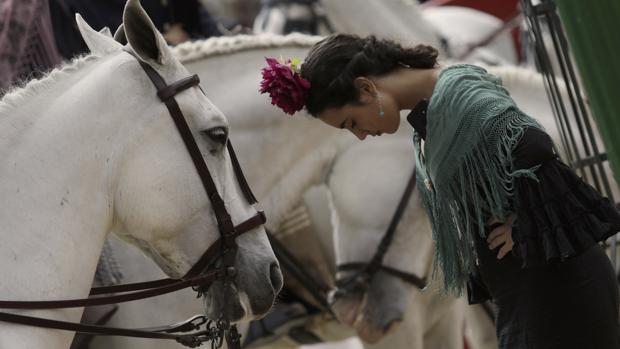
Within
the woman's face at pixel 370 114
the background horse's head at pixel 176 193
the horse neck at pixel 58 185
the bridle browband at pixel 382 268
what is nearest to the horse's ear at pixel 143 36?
the background horse's head at pixel 176 193

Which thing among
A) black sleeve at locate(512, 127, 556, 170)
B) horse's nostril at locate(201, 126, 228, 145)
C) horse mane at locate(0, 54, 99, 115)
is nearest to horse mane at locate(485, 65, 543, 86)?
black sleeve at locate(512, 127, 556, 170)

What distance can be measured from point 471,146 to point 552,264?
352mm

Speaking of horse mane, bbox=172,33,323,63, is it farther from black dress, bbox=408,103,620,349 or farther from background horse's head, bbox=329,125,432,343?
black dress, bbox=408,103,620,349

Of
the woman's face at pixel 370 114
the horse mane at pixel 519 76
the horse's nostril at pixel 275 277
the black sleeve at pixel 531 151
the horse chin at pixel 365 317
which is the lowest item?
the horse chin at pixel 365 317

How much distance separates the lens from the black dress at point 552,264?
9.26ft

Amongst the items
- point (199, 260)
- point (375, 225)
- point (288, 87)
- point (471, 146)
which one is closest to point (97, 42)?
point (288, 87)

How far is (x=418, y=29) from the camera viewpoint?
6.13 metres

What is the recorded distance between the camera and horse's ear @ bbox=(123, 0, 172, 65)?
111 inches

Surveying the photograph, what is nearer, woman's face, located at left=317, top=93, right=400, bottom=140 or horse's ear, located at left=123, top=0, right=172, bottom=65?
horse's ear, located at left=123, top=0, right=172, bottom=65

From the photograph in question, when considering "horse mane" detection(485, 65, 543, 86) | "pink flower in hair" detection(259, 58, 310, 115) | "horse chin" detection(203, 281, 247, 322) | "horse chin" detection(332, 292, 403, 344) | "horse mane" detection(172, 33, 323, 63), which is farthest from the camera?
"horse mane" detection(485, 65, 543, 86)

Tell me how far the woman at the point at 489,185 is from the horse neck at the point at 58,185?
0.55 metres

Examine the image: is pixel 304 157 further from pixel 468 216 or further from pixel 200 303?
pixel 468 216

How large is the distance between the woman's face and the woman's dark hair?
2cm

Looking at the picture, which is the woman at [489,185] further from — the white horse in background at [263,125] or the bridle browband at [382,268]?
the bridle browband at [382,268]
